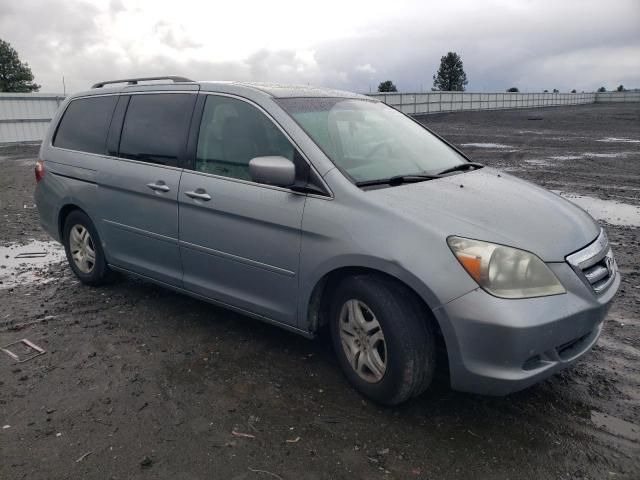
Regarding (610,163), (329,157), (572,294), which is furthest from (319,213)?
(610,163)

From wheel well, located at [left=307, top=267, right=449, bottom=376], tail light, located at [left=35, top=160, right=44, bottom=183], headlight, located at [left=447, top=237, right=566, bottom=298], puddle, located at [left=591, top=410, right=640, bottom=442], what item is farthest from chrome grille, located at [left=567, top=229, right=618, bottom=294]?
tail light, located at [left=35, top=160, right=44, bottom=183]

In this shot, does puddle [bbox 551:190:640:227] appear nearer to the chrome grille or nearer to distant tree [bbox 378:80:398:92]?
the chrome grille

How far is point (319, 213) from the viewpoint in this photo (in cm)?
335

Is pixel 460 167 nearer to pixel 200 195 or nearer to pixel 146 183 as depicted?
pixel 200 195

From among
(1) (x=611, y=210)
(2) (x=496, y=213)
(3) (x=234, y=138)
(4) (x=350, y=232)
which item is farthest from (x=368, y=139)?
(1) (x=611, y=210)

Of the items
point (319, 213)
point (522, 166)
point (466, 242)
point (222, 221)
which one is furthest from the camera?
point (522, 166)

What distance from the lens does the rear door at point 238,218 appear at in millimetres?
3549

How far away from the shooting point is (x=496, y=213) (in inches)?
126

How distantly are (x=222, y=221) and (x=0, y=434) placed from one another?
1747 mm

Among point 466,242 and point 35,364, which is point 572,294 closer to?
point 466,242

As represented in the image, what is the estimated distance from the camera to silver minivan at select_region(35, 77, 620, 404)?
2.87 m

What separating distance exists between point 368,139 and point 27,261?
173 inches

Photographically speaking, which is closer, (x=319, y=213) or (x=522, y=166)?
(x=319, y=213)

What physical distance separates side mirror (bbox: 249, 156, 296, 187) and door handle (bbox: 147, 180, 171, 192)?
1.01m
